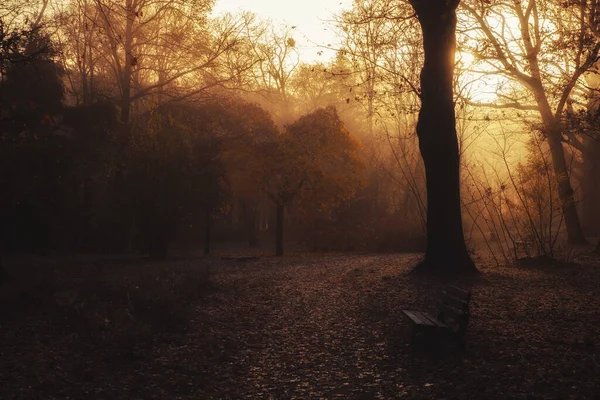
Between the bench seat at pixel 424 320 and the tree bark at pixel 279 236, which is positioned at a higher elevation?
the tree bark at pixel 279 236

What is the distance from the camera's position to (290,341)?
8.66 m

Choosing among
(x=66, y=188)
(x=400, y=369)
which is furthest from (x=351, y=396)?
(x=66, y=188)

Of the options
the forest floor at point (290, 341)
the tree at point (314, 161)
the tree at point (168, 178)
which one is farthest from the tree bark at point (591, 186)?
the forest floor at point (290, 341)

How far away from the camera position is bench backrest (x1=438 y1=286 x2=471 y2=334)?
7406 millimetres

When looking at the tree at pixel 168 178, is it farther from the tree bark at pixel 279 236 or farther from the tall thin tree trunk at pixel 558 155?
the tall thin tree trunk at pixel 558 155

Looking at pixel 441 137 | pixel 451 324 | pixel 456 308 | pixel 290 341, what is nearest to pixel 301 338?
pixel 290 341

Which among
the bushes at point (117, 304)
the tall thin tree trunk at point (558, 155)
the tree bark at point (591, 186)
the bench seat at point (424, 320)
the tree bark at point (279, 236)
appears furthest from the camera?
the tree bark at point (591, 186)

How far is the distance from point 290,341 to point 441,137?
276 inches

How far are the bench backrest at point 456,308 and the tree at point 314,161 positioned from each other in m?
18.2

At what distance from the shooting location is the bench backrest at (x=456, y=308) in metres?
7.41

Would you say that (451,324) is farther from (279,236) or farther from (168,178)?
(279,236)

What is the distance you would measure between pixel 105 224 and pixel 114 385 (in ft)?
66.8

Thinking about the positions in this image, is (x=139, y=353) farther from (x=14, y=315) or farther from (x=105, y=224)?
(x=105, y=224)

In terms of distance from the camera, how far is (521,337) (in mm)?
7672
